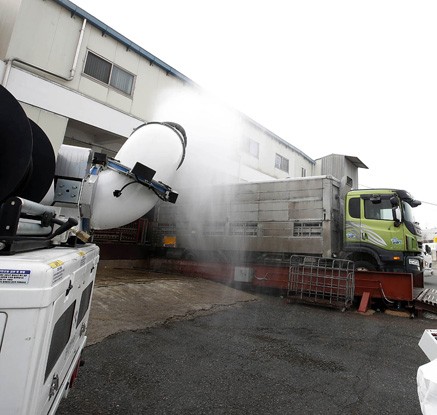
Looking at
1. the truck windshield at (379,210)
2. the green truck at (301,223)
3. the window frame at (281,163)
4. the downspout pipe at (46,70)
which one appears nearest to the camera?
the green truck at (301,223)

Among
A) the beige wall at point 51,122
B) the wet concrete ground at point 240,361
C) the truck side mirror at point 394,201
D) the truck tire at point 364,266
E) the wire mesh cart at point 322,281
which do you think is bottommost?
the wet concrete ground at point 240,361

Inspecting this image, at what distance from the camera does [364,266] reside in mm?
7527

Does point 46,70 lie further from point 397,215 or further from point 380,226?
point 397,215

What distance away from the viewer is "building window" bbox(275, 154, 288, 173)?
A: 712 inches

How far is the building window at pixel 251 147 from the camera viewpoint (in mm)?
15039

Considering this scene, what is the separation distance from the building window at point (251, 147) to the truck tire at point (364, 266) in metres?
8.94

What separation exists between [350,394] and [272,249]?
18.4 feet

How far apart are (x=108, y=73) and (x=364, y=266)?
1074 centimetres

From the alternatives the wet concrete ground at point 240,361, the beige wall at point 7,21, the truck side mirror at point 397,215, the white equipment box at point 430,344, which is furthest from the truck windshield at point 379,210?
the beige wall at point 7,21

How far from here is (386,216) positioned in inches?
290

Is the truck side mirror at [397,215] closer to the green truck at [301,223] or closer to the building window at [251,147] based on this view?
the green truck at [301,223]

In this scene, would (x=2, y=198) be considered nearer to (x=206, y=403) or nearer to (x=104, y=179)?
(x=104, y=179)

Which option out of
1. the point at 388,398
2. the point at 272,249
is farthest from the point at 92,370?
the point at 272,249

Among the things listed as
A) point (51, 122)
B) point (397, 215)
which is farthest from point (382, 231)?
point (51, 122)
